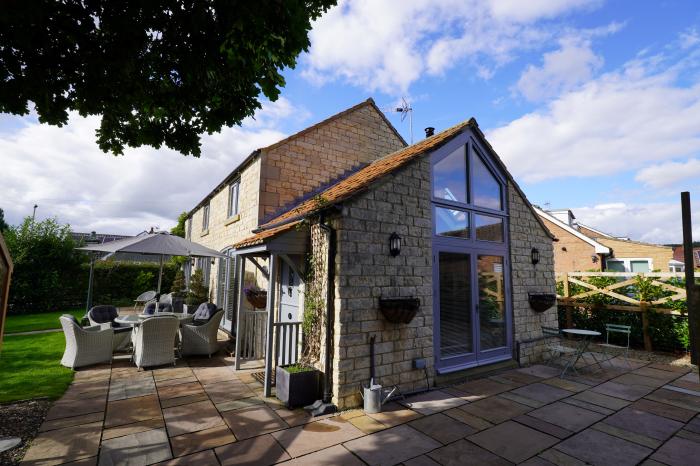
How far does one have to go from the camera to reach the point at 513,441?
418 centimetres

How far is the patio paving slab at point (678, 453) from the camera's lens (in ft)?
12.4

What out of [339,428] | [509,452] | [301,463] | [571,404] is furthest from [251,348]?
[571,404]

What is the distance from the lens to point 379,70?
6.38 metres

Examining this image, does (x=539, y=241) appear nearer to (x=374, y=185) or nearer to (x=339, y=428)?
(x=374, y=185)

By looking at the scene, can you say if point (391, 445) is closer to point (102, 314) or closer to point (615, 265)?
point (102, 314)

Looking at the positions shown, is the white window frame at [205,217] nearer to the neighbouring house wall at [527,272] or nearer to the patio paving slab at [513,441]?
the neighbouring house wall at [527,272]

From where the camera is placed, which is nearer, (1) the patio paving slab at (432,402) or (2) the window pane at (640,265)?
(1) the patio paving slab at (432,402)

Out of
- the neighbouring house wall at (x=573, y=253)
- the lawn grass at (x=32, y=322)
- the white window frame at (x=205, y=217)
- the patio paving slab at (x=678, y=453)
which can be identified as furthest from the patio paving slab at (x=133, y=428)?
the neighbouring house wall at (x=573, y=253)

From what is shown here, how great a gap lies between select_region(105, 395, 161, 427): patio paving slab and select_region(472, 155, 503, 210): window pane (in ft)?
23.9

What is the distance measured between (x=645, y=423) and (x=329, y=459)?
4646 mm

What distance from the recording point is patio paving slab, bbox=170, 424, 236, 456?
388 cm

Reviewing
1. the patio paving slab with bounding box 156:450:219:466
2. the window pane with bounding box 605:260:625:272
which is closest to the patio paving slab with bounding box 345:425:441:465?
the patio paving slab with bounding box 156:450:219:466

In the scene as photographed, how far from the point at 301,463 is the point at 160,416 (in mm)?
2495

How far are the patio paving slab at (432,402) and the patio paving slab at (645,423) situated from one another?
7.08ft
